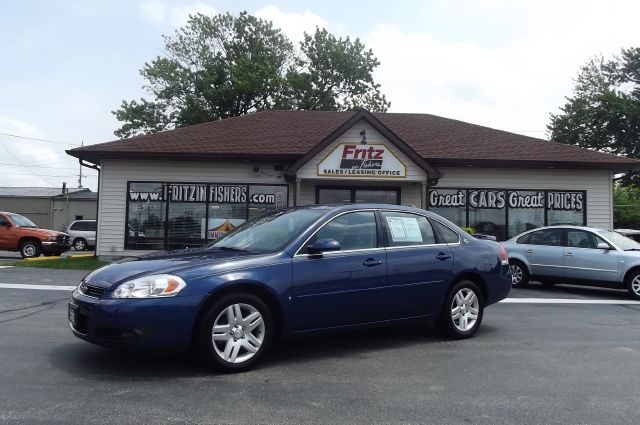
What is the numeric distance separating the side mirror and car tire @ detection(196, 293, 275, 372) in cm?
69

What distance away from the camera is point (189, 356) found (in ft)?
17.4

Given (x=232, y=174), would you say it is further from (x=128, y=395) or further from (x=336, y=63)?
(x=336, y=63)

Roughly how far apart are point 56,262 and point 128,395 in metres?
12.8

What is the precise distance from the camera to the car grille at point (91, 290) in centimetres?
464

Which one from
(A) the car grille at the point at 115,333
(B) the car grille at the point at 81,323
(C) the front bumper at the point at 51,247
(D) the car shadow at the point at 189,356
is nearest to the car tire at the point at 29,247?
(C) the front bumper at the point at 51,247

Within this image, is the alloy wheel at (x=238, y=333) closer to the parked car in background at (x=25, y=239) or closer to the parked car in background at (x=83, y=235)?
the parked car in background at (x=25, y=239)

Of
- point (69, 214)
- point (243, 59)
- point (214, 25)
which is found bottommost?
point (69, 214)

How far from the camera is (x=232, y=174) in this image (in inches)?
631

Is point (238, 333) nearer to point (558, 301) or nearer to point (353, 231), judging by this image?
point (353, 231)

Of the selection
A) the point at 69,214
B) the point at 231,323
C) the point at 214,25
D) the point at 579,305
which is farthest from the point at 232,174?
the point at 69,214

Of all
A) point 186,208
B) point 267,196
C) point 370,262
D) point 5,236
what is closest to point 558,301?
point 370,262

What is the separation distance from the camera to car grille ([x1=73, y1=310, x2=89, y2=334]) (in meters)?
4.64

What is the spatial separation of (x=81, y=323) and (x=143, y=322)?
71 cm

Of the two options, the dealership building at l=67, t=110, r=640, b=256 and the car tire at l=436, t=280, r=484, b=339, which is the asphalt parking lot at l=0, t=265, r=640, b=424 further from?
the dealership building at l=67, t=110, r=640, b=256
